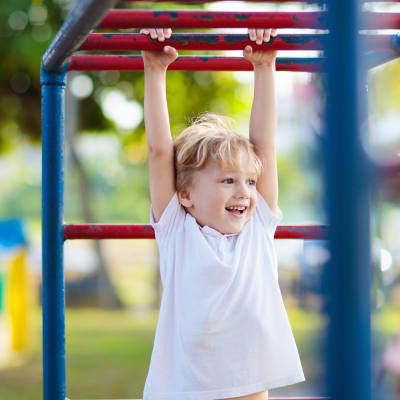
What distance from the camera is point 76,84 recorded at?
655cm

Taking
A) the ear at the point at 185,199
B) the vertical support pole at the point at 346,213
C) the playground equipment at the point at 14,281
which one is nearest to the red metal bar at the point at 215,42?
the ear at the point at 185,199

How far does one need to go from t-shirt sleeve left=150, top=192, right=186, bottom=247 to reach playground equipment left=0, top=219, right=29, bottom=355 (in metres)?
3.82

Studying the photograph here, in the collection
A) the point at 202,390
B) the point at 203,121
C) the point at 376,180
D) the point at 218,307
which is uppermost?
the point at 203,121

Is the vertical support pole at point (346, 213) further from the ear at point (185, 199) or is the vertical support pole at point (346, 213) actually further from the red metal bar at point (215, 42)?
the ear at point (185, 199)

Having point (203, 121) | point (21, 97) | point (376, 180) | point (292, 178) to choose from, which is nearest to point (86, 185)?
point (21, 97)

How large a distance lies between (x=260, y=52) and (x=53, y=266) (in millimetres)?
529

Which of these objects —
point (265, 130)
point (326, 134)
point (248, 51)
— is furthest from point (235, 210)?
point (326, 134)

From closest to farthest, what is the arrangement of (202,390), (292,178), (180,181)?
(202,390) → (180,181) → (292,178)

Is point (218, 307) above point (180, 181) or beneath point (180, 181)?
beneath

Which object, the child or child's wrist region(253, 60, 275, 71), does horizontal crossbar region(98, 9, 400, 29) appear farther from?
child's wrist region(253, 60, 275, 71)

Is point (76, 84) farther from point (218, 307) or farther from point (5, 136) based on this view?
point (218, 307)

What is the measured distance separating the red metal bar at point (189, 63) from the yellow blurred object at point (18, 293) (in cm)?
387

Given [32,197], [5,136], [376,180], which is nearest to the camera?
[376,180]

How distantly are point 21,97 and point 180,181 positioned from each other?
5653 millimetres
